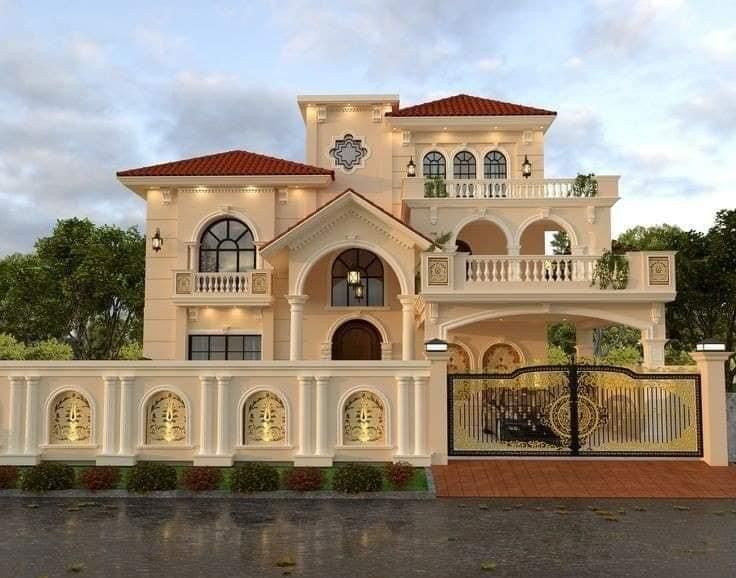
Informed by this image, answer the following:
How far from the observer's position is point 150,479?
38.6ft

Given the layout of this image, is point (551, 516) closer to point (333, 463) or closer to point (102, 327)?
point (333, 463)

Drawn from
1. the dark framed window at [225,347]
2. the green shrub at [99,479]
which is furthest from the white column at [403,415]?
the dark framed window at [225,347]

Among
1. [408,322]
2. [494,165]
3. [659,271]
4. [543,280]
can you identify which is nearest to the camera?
[659,271]

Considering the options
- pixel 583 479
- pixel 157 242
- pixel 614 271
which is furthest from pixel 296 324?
pixel 583 479

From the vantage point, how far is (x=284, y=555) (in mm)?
8203

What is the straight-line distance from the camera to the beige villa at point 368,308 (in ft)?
44.7

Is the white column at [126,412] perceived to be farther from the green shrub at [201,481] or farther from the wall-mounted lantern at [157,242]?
the wall-mounted lantern at [157,242]

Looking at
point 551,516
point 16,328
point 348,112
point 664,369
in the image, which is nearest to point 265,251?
point 348,112

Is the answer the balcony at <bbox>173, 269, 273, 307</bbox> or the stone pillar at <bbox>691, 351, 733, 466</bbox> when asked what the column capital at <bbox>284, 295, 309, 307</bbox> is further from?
the stone pillar at <bbox>691, 351, 733, 466</bbox>

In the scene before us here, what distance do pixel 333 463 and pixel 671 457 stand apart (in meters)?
6.25

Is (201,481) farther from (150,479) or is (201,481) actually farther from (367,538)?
(367,538)

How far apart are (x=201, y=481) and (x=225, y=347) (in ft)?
39.8

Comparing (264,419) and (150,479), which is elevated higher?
(264,419)

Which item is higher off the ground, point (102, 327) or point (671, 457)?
point (102, 327)
